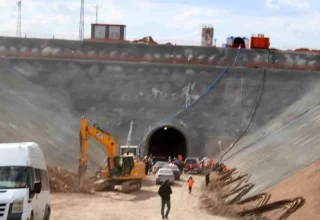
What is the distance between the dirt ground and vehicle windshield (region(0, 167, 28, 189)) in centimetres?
854

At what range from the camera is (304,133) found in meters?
42.8

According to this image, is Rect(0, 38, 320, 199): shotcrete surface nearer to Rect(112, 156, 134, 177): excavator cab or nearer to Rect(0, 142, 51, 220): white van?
Rect(112, 156, 134, 177): excavator cab

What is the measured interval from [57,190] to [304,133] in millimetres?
15671

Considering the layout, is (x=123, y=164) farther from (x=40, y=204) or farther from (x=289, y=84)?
(x=289, y=84)

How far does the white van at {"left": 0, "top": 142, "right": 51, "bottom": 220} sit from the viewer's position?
17495 millimetres

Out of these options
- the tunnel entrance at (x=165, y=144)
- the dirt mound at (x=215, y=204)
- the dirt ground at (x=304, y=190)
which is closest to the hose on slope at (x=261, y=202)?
the dirt ground at (x=304, y=190)

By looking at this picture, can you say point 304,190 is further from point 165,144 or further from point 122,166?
point 165,144

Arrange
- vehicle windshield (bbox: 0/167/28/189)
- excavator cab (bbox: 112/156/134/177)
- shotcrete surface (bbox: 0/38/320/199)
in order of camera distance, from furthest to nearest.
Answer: shotcrete surface (bbox: 0/38/320/199), excavator cab (bbox: 112/156/134/177), vehicle windshield (bbox: 0/167/28/189)

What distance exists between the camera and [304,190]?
81.1ft

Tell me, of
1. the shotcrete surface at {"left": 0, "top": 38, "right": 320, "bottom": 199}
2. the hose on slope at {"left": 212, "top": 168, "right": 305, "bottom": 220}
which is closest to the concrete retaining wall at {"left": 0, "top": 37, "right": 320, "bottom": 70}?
the shotcrete surface at {"left": 0, "top": 38, "right": 320, "bottom": 199}

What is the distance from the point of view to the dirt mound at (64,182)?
35478 mm

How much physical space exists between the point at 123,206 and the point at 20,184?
40.5ft

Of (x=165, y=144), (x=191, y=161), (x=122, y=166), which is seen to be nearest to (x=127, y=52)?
(x=191, y=161)

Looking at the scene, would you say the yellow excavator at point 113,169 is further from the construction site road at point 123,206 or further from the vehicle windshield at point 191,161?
the vehicle windshield at point 191,161
